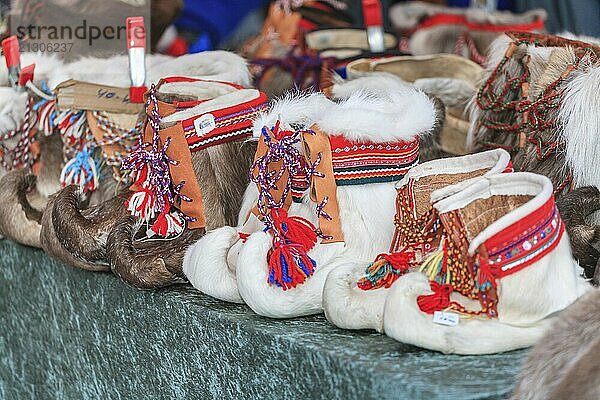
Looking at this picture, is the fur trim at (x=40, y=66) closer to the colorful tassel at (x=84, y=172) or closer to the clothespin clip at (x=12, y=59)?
the clothespin clip at (x=12, y=59)

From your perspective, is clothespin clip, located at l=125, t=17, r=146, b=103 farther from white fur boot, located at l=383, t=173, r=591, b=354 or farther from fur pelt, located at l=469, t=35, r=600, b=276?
white fur boot, located at l=383, t=173, r=591, b=354

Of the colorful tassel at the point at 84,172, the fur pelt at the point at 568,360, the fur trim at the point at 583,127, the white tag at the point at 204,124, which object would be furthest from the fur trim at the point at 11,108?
the fur pelt at the point at 568,360

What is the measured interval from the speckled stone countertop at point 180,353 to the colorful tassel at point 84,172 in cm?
16

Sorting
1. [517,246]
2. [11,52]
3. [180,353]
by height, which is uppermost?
[11,52]

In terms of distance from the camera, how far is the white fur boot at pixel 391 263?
3.31 feet

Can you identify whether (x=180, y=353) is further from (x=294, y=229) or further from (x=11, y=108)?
(x=11, y=108)

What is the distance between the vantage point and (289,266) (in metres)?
1.07

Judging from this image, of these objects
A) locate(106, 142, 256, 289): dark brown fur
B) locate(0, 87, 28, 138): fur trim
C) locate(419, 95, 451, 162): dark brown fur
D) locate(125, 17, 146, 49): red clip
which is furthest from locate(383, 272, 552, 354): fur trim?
locate(0, 87, 28, 138): fur trim

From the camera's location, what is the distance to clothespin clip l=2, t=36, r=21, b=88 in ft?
5.46

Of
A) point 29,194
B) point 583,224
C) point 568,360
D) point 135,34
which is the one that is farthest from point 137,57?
point 568,360

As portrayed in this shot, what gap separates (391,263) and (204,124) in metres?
0.40

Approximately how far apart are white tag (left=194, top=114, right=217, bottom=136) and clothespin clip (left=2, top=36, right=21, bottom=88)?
57cm

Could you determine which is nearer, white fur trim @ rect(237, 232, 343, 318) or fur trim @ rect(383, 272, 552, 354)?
fur trim @ rect(383, 272, 552, 354)

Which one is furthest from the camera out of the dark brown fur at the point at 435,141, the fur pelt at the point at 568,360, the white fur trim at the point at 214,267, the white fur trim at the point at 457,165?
the dark brown fur at the point at 435,141
